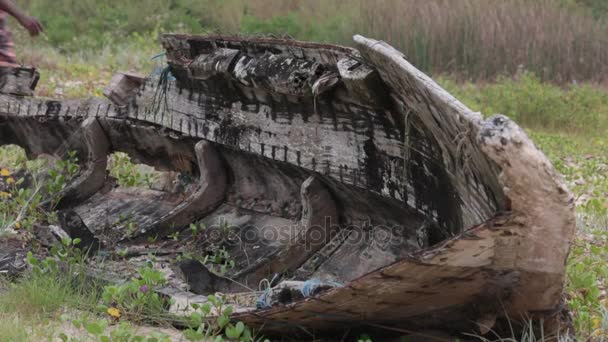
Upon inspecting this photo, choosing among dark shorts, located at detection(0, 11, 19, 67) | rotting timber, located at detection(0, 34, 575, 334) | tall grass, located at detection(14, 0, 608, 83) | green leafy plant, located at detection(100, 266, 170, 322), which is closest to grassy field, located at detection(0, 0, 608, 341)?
tall grass, located at detection(14, 0, 608, 83)

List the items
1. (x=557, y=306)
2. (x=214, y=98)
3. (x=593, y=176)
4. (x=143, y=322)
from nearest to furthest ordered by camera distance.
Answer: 1. (x=557, y=306)
2. (x=143, y=322)
3. (x=214, y=98)
4. (x=593, y=176)

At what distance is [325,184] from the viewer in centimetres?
423

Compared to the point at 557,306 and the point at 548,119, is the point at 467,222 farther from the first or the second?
the point at 548,119

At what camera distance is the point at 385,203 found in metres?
3.88

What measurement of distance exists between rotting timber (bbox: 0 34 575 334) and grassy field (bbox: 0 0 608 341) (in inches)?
44.3

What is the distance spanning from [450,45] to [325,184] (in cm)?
938

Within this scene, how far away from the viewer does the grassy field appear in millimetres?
10867

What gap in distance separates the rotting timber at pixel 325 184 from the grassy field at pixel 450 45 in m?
1.12

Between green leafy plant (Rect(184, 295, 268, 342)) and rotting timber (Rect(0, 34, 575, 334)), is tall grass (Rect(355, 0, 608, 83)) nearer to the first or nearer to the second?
rotting timber (Rect(0, 34, 575, 334))

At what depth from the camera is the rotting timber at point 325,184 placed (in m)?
2.60

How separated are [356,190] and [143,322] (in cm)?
103

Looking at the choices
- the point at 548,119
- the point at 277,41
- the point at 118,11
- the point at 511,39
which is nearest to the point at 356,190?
the point at 277,41

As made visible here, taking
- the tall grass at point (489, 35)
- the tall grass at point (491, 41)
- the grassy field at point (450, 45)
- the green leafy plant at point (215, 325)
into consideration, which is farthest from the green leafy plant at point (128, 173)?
the tall grass at point (491, 41)

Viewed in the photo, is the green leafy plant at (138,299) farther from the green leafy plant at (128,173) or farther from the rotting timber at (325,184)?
the green leafy plant at (128,173)
